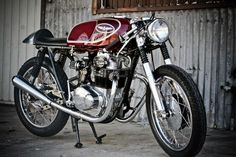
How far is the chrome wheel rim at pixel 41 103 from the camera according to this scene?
13.7ft

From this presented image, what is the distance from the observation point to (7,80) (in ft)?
22.0

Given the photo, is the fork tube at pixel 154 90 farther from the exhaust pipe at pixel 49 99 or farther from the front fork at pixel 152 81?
the exhaust pipe at pixel 49 99

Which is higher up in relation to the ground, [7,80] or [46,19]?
[46,19]

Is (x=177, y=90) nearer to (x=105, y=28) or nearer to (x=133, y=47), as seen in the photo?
(x=133, y=47)

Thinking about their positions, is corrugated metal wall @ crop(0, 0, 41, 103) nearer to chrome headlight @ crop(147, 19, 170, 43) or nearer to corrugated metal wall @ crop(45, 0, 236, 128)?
corrugated metal wall @ crop(45, 0, 236, 128)

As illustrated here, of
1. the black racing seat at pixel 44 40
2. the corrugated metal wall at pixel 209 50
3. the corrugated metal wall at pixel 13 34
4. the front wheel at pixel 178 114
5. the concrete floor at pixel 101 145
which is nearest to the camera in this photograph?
the front wheel at pixel 178 114

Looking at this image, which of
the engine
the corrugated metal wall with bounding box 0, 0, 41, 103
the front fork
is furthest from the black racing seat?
the corrugated metal wall with bounding box 0, 0, 41, 103

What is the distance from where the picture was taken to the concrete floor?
357 centimetres

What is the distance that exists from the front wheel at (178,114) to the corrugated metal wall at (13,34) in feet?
12.0

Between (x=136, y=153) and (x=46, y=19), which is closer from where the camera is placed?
(x=136, y=153)

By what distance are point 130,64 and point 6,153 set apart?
138cm

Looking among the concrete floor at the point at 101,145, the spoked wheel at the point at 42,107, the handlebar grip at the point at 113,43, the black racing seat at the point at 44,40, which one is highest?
the black racing seat at the point at 44,40

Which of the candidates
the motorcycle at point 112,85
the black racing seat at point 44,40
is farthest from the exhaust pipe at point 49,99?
the black racing seat at point 44,40

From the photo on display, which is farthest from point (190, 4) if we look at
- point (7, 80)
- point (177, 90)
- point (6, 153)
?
point (7, 80)
